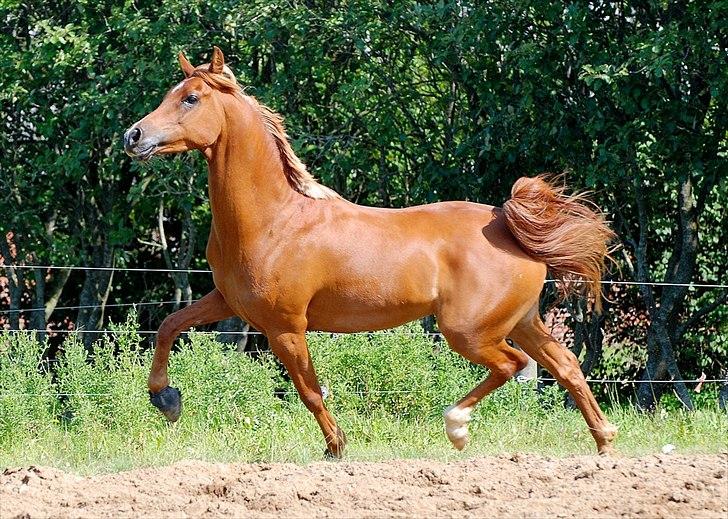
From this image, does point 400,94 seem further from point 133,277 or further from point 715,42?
point 133,277

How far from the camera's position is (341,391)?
28.3ft

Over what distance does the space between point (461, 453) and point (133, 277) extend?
9421mm

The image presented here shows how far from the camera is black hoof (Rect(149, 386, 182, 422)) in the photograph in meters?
6.72

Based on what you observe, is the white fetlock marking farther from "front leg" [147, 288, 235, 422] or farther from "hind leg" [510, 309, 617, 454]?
"front leg" [147, 288, 235, 422]

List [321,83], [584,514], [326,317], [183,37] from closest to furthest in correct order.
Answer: [584,514] → [326,317] → [183,37] → [321,83]

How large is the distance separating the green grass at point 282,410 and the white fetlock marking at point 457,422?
554 millimetres

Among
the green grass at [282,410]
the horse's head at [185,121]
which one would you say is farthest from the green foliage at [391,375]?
the horse's head at [185,121]

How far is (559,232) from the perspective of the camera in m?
6.71

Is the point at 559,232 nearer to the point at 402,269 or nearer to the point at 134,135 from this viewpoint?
the point at 402,269

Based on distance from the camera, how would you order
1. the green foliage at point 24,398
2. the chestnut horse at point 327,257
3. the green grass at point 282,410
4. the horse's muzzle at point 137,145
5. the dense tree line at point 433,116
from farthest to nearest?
the dense tree line at point 433,116
the green foliage at point 24,398
the green grass at point 282,410
the chestnut horse at point 327,257
the horse's muzzle at point 137,145

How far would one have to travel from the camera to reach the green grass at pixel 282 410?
7.51m

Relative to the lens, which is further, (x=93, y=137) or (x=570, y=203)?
(x=93, y=137)

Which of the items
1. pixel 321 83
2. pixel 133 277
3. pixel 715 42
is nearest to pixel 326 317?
pixel 715 42

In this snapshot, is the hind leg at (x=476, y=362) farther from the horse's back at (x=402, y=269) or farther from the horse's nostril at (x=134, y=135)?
the horse's nostril at (x=134, y=135)
